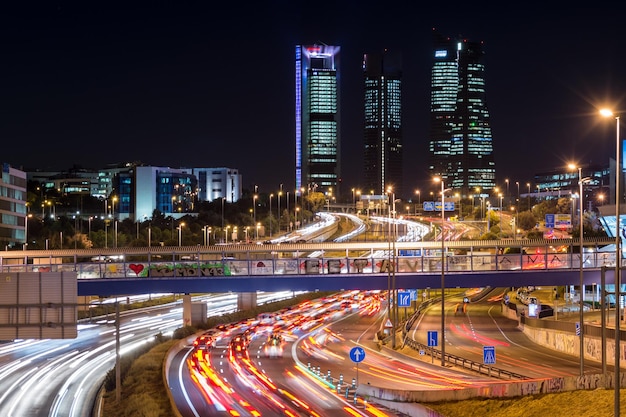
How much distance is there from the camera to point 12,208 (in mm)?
120188

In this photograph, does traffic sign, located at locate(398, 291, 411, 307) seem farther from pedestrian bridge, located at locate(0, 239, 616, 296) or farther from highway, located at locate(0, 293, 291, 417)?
A: highway, located at locate(0, 293, 291, 417)

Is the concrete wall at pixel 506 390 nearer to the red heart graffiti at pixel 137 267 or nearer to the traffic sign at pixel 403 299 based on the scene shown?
the red heart graffiti at pixel 137 267

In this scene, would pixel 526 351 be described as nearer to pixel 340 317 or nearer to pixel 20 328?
pixel 340 317

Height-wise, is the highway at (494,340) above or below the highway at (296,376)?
below

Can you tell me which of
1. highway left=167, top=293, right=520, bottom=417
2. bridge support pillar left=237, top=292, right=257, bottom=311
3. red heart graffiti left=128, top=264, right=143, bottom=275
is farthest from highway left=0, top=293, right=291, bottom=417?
bridge support pillar left=237, top=292, right=257, bottom=311

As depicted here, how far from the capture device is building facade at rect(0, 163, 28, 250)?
116688mm

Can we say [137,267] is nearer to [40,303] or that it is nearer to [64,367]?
[64,367]

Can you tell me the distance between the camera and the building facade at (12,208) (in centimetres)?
11669

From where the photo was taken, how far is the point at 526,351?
63.2 metres

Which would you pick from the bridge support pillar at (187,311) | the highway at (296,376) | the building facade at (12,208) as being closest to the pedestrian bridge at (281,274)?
the highway at (296,376)

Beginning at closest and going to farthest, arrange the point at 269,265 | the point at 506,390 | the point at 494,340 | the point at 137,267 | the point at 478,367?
the point at 506,390 < the point at 478,367 < the point at 137,267 < the point at 269,265 < the point at 494,340

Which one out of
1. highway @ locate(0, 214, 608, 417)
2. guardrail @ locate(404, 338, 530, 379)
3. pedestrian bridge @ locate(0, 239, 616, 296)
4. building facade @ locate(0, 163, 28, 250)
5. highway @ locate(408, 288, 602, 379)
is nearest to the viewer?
guardrail @ locate(404, 338, 530, 379)

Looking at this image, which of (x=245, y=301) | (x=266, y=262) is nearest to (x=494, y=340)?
(x=266, y=262)

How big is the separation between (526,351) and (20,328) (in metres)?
40.7
